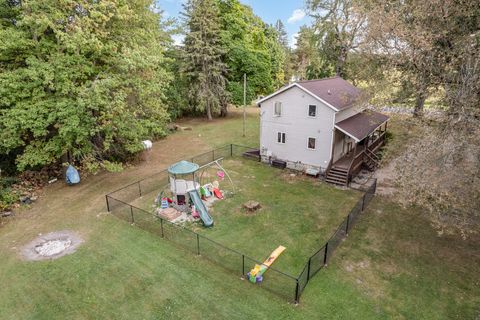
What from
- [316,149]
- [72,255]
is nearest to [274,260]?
[72,255]

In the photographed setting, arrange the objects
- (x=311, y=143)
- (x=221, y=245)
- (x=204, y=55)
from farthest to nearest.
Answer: (x=204, y=55) < (x=311, y=143) < (x=221, y=245)

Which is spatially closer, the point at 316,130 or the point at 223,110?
the point at 316,130

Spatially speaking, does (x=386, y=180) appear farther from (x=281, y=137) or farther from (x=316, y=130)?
(x=281, y=137)

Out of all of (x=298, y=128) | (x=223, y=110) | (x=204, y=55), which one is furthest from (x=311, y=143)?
(x=223, y=110)

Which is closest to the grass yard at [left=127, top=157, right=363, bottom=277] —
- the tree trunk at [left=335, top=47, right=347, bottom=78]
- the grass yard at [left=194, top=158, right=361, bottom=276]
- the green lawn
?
the grass yard at [left=194, top=158, right=361, bottom=276]

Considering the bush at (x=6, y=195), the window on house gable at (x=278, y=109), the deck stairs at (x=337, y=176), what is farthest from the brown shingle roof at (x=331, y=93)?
the bush at (x=6, y=195)

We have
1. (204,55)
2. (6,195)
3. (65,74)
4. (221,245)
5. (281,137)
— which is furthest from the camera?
(204,55)

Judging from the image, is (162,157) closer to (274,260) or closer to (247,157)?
(247,157)
